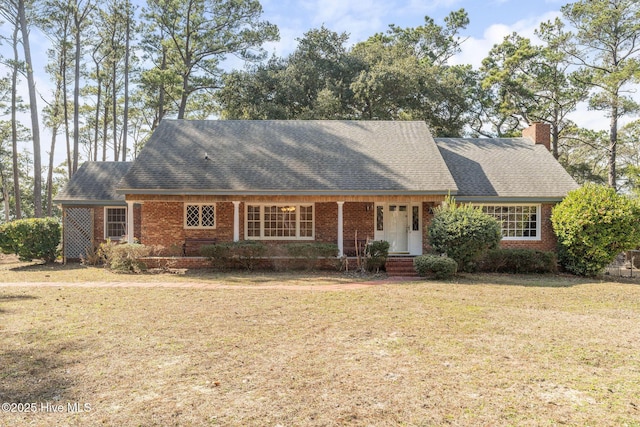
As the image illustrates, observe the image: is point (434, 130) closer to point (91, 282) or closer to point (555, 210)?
point (555, 210)

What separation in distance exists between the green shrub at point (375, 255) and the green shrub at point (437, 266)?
4.18 ft

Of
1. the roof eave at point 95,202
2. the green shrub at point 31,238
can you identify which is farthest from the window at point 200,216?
the green shrub at point 31,238

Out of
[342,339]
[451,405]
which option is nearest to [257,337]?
[342,339]

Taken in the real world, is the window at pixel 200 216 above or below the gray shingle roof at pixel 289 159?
below

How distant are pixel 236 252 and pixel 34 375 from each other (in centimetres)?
882

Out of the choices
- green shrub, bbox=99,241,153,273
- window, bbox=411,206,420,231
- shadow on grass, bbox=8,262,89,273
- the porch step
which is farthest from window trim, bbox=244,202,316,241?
shadow on grass, bbox=8,262,89,273

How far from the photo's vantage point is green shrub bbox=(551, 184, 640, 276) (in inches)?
468

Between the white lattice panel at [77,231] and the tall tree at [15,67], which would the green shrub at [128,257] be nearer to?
the white lattice panel at [77,231]

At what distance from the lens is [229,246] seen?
13.1m

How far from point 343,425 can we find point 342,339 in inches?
95.6

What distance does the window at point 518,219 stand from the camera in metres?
14.7

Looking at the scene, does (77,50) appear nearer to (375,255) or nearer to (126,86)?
(126,86)

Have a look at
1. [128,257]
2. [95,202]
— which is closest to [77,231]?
[95,202]

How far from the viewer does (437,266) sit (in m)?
11.5
